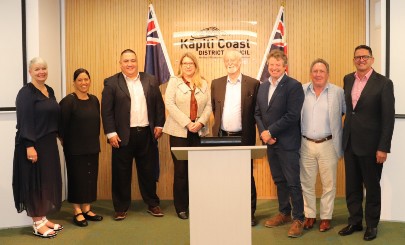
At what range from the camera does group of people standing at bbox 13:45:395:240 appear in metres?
4.25

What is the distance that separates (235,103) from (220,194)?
62.5 inches

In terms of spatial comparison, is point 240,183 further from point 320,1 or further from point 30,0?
point 320,1

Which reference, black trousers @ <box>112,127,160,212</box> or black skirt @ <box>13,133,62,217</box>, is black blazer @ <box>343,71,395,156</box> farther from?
black skirt @ <box>13,133,62,217</box>

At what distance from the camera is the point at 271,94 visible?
446cm

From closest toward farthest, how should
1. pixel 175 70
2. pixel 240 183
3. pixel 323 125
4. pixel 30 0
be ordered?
pixel 240 183
pixel 323 125
pixel 30 0
pixel 175 70

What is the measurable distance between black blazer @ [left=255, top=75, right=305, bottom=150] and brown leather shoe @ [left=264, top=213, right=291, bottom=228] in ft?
2.61

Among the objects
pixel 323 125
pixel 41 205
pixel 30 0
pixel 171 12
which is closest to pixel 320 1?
pixel 171 12

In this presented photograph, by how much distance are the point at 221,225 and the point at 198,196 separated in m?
0.26

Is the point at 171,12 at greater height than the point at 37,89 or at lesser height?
greater

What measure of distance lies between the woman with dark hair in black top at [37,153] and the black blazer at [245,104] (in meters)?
1.58

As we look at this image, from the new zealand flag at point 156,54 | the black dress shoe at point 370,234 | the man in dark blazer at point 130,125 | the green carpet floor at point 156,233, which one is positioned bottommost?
the green carpet floor at point 156,233

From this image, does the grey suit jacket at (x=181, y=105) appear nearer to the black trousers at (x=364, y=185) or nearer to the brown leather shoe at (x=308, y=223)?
the brown leather shoe at (x=308, y=223)

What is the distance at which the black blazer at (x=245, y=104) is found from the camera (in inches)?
183

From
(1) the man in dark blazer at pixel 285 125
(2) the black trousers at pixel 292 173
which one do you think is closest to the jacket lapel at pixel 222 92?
(1) the man in dark blazer at pixel 285 125
